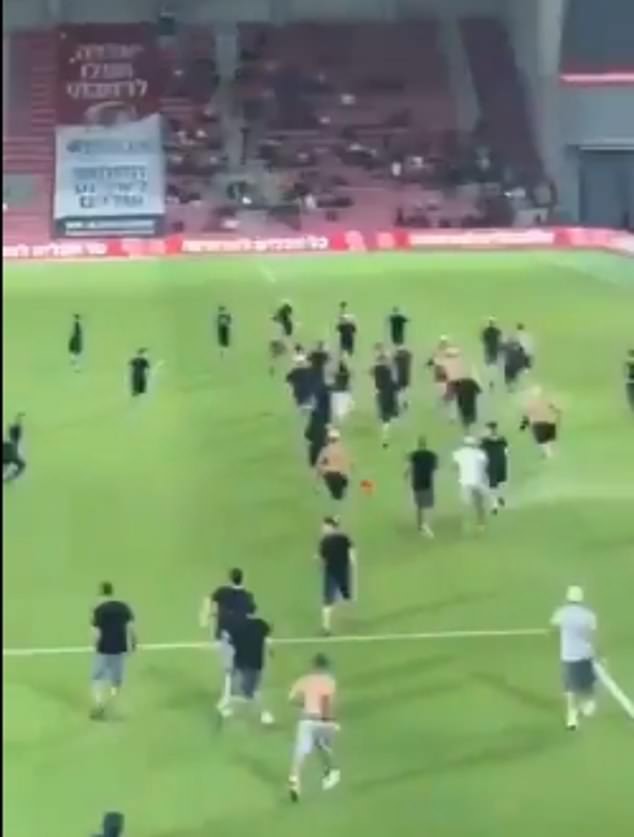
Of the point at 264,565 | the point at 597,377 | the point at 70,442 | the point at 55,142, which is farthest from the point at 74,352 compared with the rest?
the point at 55,142

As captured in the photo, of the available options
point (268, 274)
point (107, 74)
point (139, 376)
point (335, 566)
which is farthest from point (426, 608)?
point (107, 74)

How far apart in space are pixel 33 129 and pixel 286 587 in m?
43.2

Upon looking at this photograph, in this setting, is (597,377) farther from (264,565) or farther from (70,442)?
(264,565)

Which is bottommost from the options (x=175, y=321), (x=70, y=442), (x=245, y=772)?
(x=245, y=772)

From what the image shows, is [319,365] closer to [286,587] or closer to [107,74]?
[286,587]

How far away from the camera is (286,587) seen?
1898 centimetres

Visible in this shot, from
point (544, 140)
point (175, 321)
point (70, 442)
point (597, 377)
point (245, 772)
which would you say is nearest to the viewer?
point (245, 772)

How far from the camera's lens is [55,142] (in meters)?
59.5

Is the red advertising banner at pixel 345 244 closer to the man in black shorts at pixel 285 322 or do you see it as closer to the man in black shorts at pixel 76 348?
the man in black shorts at pixel 285 322

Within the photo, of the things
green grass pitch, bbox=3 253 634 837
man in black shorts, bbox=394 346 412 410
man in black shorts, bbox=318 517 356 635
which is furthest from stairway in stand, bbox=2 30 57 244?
man in black shorts, bbox=318 517 356 635

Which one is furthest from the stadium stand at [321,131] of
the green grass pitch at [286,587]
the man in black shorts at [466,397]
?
the man in black shorts at [466,397]

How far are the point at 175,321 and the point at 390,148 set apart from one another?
23.7 m

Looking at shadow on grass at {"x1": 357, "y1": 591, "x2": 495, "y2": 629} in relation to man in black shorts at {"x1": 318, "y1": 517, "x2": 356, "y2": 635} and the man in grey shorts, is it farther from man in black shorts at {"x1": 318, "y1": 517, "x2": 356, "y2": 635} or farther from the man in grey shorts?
the man in grey shorts

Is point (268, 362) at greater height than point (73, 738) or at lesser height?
greater
